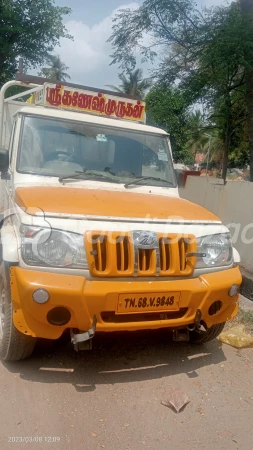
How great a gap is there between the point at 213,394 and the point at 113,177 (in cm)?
227

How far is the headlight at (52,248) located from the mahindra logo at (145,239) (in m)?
0.40

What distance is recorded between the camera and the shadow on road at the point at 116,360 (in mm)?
3375

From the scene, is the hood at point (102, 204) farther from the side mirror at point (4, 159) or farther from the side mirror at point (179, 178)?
the side mirror at point (179, 178)

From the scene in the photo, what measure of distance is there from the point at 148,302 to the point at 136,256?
0.36 metres

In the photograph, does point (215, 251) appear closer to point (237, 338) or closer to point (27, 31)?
point (237, 338)

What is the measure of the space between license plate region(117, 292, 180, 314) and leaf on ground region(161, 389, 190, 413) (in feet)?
2.13

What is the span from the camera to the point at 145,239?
3.14 m

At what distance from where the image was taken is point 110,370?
11.5 ft

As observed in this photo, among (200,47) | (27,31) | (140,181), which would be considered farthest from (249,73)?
(27,31)

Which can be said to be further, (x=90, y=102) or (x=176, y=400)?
(x=90, y=102)

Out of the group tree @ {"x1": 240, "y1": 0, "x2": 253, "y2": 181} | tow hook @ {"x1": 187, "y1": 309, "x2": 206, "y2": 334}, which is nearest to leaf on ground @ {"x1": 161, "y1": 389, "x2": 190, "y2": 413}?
tow hook @ {"x1": 187, "y1": 309, "x2": 206, "y2": 334}

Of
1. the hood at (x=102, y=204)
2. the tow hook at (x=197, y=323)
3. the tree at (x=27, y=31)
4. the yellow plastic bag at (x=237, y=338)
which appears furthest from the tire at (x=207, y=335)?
the tree at (x=27, y=31)

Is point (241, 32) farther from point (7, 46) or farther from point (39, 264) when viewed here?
point (7, 46)

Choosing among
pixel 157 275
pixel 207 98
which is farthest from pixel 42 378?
pixel 207 98
